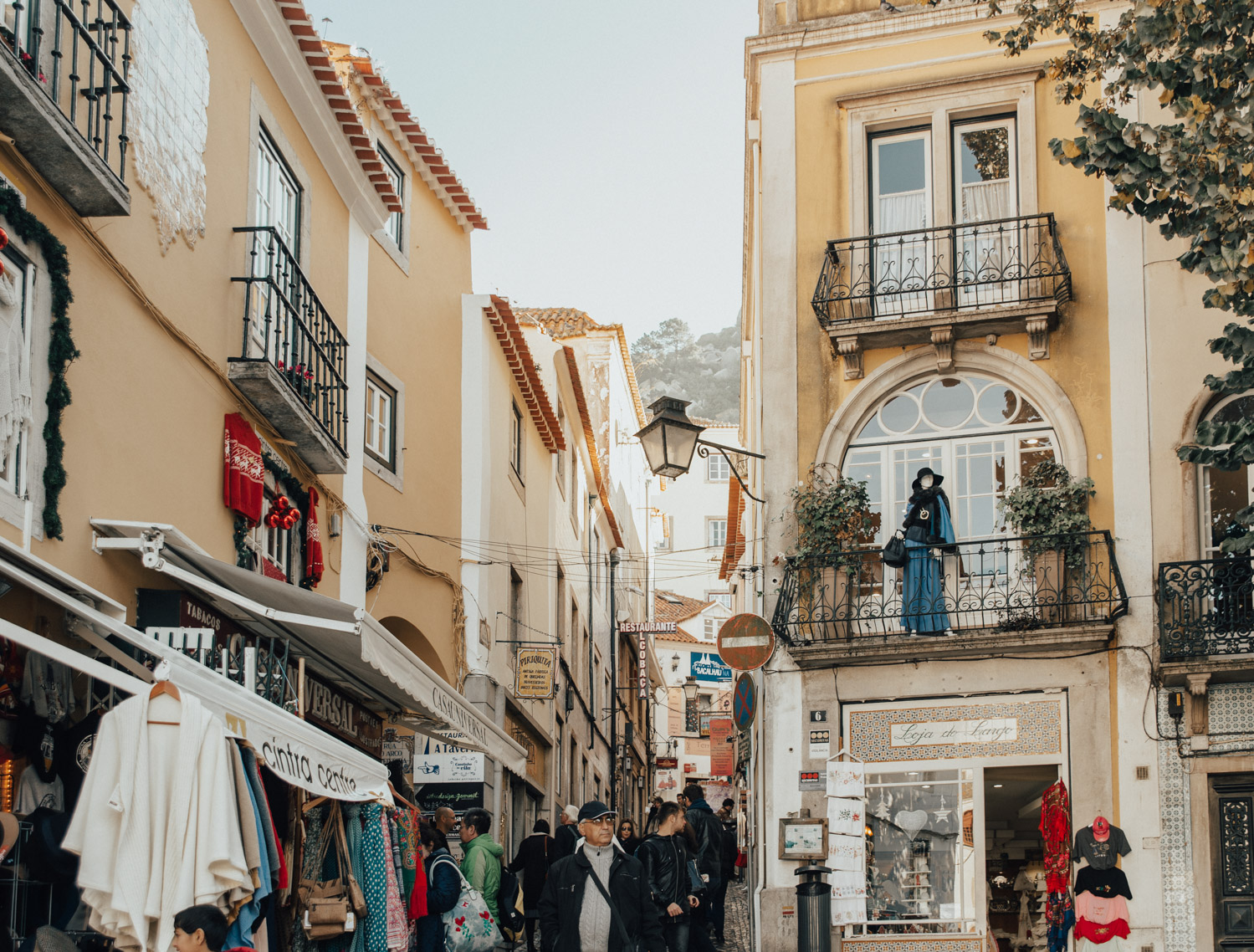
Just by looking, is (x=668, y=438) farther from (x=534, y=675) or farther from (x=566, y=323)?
(x=566, y=323)

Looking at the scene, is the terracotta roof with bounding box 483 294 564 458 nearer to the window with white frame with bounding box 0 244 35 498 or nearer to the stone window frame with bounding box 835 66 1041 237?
the stone window frame with bounding box 835 66 1041 237

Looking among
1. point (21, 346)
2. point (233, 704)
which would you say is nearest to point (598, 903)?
point (233, 704)

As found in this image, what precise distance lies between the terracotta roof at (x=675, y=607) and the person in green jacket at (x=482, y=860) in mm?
48097

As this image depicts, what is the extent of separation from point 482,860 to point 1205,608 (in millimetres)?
7826

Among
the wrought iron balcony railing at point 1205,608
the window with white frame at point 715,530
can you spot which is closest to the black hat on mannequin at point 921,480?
the wrought iron balcony railing at point 1205,608

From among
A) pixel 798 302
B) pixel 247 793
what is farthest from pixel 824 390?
pixel 247 793

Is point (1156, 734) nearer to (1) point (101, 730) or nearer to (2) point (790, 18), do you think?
(2) point (790, 18)

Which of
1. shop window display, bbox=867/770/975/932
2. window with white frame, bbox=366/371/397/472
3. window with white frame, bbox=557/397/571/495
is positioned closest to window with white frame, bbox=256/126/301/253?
window with white frame, bbox=366/371/397/472

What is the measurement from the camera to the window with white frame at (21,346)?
8.11 metres

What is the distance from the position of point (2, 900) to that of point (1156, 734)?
11.5 metres

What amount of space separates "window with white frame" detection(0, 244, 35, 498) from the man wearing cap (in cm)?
426

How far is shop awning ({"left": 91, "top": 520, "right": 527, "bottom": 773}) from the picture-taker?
9297 millimetres

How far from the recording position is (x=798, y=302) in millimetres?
17344

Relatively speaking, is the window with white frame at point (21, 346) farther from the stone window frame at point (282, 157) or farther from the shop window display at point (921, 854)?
the shop window display at point (921, 854)
